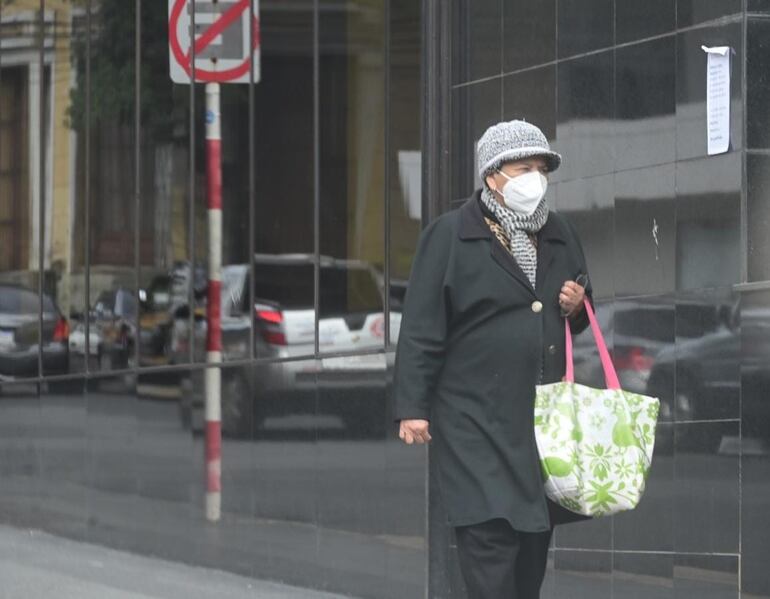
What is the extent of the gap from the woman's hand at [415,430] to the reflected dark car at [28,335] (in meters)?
7.60

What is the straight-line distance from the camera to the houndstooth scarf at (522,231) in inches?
259

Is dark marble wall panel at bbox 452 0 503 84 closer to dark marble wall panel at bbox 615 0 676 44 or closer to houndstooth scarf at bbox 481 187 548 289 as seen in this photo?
dark marble wall panel at bbox 615 0 676 44

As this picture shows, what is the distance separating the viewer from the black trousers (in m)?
6.45

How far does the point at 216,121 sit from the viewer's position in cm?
1186

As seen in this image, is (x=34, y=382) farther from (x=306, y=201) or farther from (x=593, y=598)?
(x=593, y=598)

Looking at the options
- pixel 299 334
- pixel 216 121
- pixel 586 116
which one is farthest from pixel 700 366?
pixel 216 121


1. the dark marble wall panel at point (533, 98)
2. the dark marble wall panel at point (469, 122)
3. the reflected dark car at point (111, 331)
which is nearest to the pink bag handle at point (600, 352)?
the dark marble wall panel at point (533, 98)

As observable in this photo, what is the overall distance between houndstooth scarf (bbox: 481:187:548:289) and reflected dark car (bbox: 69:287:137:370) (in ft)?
21.5

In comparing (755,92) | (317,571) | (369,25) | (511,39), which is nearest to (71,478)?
(317,571)

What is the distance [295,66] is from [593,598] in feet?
11.7

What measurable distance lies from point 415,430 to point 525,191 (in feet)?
2.59

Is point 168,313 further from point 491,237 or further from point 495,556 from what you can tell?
point 495,556

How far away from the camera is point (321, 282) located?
1092cm

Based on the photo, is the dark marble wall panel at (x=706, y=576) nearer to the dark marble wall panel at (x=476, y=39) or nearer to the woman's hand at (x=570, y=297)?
the woman's hand at (x=570, y=297)
